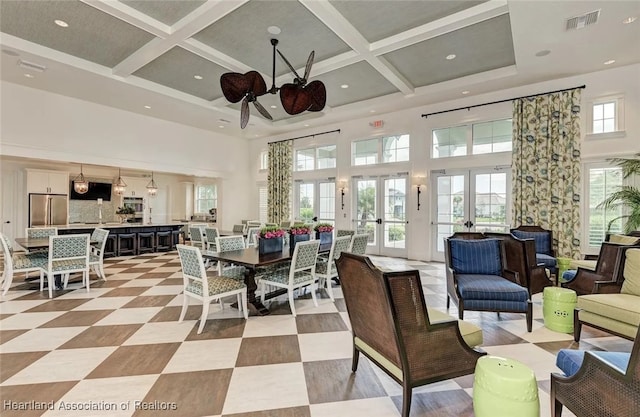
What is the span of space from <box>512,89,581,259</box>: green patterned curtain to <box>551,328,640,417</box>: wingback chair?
4657 millimetres

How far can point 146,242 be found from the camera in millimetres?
8062

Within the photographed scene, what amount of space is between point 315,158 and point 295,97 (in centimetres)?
562

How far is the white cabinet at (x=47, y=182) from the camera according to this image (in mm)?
7914

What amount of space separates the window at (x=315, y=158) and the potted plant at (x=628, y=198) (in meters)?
5.98

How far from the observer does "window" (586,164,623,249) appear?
5.21 meters

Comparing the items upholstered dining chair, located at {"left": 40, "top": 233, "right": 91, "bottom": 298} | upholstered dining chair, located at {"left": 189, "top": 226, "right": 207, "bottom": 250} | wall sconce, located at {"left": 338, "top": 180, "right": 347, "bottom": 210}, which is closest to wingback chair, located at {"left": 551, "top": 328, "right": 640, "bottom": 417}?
upholstered dining chair, located at {"left": 40, "top": 233, "right": 91, "bottom": 298}

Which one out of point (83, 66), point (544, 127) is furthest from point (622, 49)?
point (83, 66)

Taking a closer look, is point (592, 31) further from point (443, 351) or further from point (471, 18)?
point (443, 351)

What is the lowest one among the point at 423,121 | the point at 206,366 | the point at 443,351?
the point at 206,366

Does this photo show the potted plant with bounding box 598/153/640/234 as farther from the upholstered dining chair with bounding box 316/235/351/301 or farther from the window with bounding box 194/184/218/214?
the window with bounding box 194/184/218/214

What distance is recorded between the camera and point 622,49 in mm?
4488

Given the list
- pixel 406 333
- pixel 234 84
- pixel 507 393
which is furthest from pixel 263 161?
pixel 507 393

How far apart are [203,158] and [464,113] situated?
24.1ft

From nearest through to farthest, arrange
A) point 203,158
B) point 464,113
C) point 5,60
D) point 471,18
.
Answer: point 471,18 < point 5,60 < point 464,113 < point 203,158
